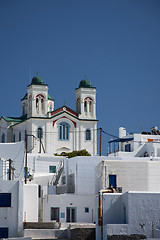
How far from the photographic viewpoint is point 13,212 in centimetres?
4172

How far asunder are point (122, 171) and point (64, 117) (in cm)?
4881

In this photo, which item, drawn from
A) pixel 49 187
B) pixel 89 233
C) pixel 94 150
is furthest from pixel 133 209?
pixel 94 150

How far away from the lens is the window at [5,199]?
41866 millimetres

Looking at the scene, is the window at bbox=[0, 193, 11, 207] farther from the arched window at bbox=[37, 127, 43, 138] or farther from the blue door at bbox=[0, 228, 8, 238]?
the arched window at bbox=[37, 127, 43, 138]

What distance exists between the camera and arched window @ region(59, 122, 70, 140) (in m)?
92.1

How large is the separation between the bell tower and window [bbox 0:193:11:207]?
53285mm

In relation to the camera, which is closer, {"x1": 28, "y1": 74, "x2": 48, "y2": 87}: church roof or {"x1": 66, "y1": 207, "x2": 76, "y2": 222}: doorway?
{"x1": 66, "y1": 207, "x2": 76, "y2": 222}: doorway

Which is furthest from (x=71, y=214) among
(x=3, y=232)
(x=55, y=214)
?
(x=3, y=232)

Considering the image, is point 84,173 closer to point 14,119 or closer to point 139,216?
point 139,216

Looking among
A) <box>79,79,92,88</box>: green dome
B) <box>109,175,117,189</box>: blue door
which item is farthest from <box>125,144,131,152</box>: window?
<box>109,175,117,189</box>: blue door

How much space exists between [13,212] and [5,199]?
1.02 metres

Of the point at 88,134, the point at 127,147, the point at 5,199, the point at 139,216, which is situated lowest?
the point at 139,216

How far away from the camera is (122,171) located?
4438 cm

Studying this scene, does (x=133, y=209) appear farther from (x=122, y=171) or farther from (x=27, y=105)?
(x=27, y=105)
